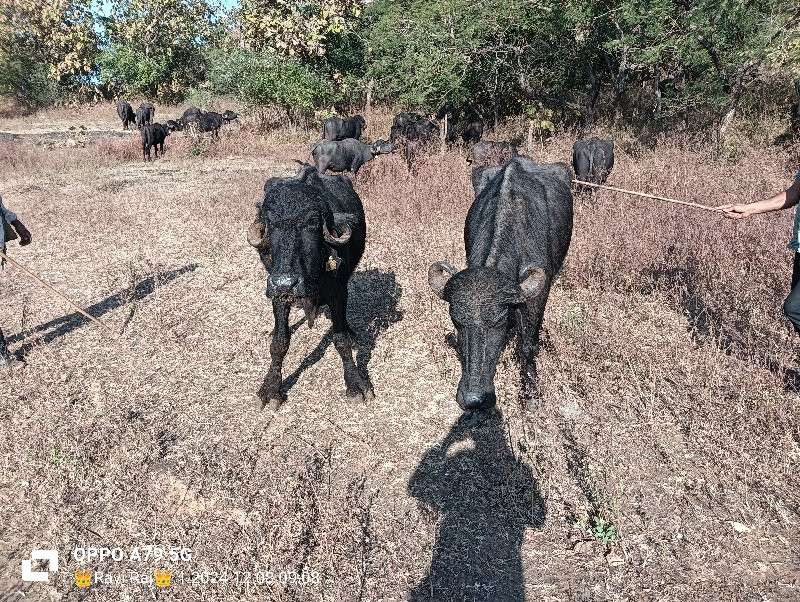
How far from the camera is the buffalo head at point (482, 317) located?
11.5 ft

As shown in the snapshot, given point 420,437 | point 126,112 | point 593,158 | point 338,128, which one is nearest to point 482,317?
point 420,437

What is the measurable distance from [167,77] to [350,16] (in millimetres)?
21888

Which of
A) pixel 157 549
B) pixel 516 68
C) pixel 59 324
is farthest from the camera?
pixel 516 68

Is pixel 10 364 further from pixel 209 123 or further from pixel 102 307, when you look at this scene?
pixel 209 123

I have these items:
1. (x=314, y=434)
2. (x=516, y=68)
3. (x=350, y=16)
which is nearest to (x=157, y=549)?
(x=314, y=434)

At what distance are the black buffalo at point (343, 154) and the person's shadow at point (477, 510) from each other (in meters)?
10.9

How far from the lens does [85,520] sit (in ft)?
12.0

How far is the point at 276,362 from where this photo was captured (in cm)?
492

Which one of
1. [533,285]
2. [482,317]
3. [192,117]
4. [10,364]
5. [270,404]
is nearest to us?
[482,317]

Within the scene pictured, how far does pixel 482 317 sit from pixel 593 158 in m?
8.52

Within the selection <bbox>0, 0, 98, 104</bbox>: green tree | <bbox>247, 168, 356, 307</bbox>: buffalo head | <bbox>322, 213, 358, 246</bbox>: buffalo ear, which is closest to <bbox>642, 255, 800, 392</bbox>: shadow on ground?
<bbox>322, 213, 358, 246</bbox>: buffalo ear

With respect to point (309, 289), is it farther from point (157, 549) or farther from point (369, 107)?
point (369, 107)

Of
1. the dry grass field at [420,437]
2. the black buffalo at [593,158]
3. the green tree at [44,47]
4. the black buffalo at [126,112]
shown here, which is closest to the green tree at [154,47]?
the green tree at [44,47]

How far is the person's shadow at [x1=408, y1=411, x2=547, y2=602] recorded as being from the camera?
317cm
